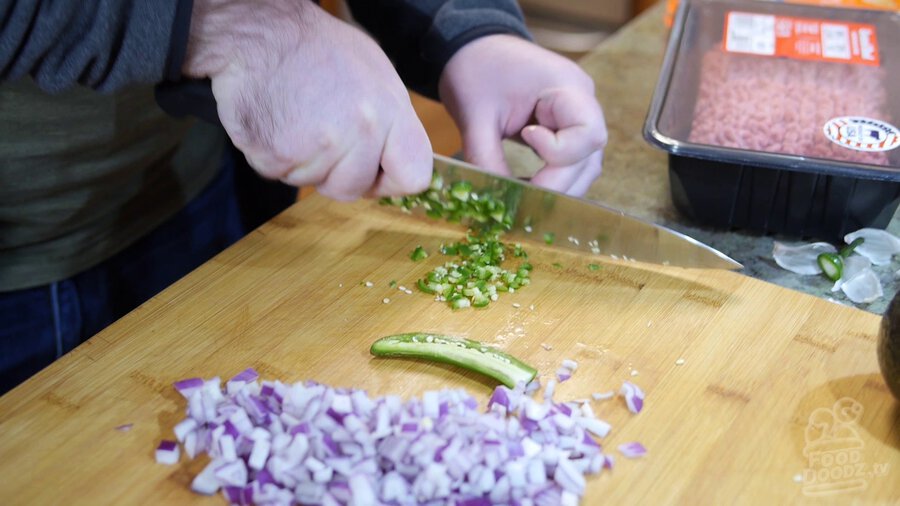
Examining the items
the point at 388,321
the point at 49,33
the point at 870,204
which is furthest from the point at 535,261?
the point at 49,33

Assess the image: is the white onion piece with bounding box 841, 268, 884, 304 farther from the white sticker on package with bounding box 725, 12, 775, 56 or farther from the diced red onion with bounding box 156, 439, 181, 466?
the diced red onion with bounding box 156, 439, 181, 466

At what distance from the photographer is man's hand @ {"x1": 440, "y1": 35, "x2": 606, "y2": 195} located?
4.35 ft

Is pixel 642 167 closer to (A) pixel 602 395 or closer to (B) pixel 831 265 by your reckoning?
(B) pixel 831 265

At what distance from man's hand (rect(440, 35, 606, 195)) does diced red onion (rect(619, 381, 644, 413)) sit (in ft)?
1.19

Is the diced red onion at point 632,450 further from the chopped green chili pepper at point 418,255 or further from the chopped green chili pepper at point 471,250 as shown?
the chopped green chili pepper at point 418,255

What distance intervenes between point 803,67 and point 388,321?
0.78 m

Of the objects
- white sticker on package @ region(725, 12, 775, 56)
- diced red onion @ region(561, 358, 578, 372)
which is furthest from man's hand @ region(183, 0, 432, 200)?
white sticker on package @ region(725, 12, 775, 56)

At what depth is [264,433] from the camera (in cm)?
98

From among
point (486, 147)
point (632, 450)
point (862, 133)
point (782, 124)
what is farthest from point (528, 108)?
point (632, 450)

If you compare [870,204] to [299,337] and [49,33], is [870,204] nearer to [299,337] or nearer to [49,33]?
[299,337]

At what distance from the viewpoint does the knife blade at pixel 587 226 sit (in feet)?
4.06

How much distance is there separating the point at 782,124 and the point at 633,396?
1.67ft

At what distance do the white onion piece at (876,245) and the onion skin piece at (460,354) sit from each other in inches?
20.7

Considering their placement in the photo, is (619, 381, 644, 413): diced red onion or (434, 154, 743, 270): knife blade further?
(434, 154, 743, 270): knife blade
